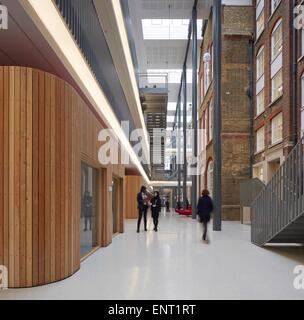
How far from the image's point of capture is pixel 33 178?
518 centimetres

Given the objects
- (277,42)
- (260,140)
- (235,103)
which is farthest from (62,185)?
(235,103)

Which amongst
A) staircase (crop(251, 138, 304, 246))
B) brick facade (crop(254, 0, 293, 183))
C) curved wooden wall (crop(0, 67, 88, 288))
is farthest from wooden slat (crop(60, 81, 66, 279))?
brick facade (crop(254, 0, 293, 183))

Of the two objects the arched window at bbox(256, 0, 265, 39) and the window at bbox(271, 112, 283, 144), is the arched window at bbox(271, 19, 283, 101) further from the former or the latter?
the arched window at bbox(256, 0, 265, 39)

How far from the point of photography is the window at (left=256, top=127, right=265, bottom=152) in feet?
63.1

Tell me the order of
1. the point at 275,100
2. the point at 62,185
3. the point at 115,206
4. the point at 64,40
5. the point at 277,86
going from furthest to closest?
the point at 277,86 → the point at 275,100 → the point at 115,206 → the point at 64,40 → the point at 62,185

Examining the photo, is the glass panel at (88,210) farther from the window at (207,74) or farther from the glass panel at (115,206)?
the window at (207,74)

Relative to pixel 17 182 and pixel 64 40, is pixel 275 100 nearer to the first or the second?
pixel 64 40

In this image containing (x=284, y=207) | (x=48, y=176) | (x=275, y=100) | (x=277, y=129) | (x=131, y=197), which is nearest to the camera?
(x=48, y=176)

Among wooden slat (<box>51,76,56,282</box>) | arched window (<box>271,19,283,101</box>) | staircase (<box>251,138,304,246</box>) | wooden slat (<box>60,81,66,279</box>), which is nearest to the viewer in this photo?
wooden slat (<box>51,76,56,282</box>)

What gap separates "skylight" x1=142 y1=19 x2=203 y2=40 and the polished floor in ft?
59.5

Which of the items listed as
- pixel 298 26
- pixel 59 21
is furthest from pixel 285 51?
Answer: pixel 59 21

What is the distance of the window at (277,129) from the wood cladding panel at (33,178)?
13.2 meters

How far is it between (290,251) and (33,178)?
6.66m

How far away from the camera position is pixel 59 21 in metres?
5.45
